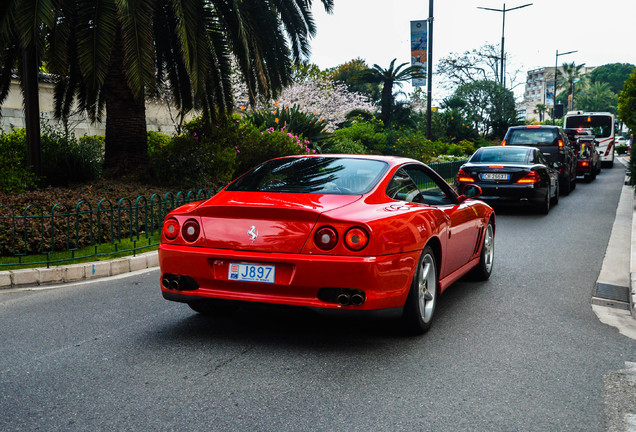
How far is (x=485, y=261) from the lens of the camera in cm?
732

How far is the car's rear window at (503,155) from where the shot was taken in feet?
46.0

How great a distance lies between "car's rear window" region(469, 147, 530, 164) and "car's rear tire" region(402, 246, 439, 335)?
9.19m

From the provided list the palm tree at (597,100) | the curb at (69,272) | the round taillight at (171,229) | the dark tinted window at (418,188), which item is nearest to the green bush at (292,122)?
the curb at (69,272)

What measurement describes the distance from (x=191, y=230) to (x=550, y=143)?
1569 cm

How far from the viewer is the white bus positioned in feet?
116

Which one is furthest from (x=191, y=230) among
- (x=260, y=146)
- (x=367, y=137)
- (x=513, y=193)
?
(x=367, y=137)

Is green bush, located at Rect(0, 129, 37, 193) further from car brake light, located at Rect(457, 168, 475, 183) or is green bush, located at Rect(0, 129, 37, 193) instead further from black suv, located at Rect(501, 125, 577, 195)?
black suv, located at Rect(501, 125, 577, 195)

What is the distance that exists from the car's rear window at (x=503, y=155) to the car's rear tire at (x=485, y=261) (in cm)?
680

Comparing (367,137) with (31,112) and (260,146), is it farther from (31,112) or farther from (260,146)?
(31,112)

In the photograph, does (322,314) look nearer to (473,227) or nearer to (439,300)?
(439,300)

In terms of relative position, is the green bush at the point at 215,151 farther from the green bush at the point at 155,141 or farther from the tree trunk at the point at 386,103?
the tree trunk at the point at 386,103

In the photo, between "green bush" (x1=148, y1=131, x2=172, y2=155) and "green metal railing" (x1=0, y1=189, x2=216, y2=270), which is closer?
"green metal railing" (x1=0, y1=189, x2=216, y2=270)

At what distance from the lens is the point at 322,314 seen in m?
4.54

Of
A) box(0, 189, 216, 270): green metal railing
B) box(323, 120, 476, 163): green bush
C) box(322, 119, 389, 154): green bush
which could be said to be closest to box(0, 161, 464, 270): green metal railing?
box(0, 189, 216, 270): green metal railing
